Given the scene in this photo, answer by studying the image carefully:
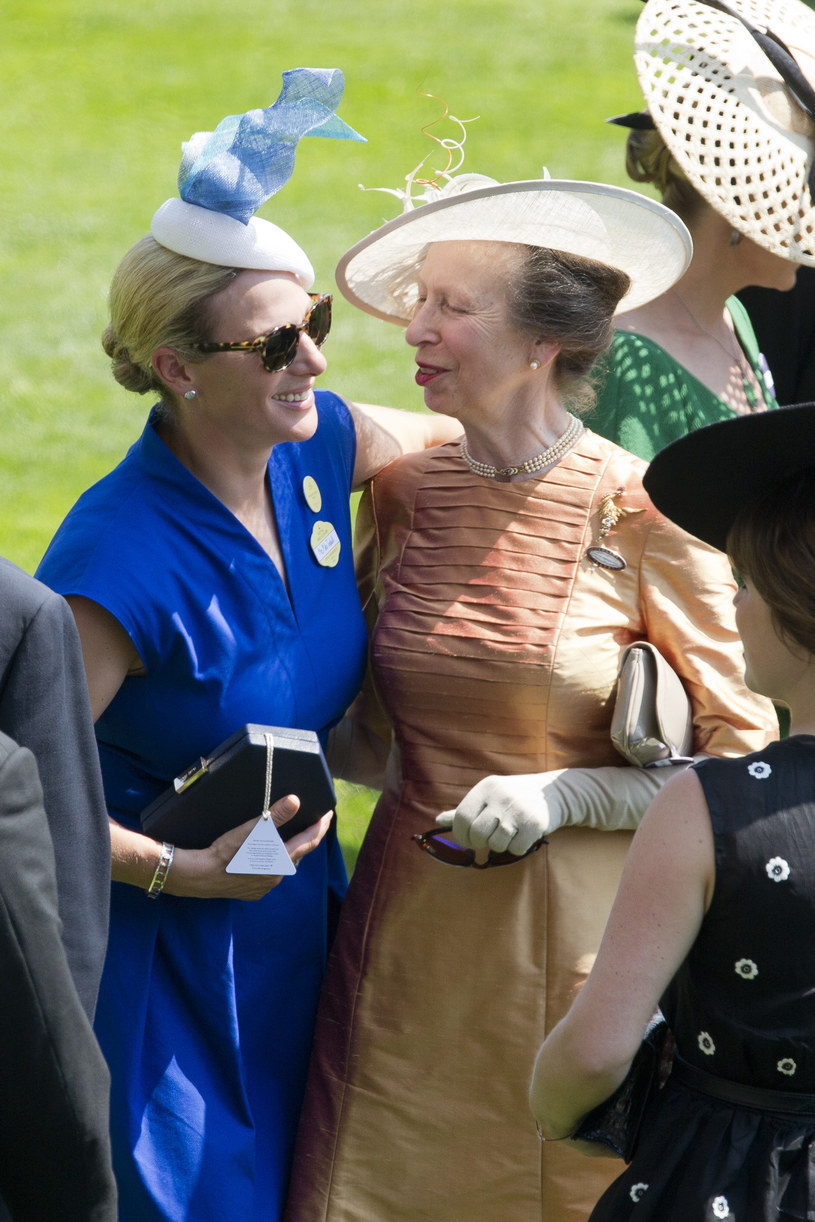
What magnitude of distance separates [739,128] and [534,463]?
2.77 ft

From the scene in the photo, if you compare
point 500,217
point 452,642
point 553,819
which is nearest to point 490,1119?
point 553,819

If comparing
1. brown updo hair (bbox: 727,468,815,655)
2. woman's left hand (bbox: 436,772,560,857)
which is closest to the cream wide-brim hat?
brown updo hair (bbox: 727,468,815,655)

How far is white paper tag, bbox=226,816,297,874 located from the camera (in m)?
2.38

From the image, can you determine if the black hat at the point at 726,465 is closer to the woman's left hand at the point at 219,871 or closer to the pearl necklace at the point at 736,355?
the woman's left hand at the point at 219,871

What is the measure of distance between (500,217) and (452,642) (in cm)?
82

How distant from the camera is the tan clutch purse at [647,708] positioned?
7.86ft

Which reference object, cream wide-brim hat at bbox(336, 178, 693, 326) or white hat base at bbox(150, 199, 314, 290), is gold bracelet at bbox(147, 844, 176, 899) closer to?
white hat base at bbox(150, 199, 314, 290)

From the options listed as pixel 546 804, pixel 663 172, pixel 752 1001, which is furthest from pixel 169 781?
pixel 663 172

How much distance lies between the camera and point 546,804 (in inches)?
96.2

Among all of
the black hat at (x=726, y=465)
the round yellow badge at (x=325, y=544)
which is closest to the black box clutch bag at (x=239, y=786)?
the round yellow badge at (x=325, y=544)

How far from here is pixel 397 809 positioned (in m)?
2.69

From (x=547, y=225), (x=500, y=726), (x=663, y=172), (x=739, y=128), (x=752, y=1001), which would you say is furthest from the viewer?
(x=663, y=172)

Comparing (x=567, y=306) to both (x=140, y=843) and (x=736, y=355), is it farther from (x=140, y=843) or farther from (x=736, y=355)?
(x=140, y=843)

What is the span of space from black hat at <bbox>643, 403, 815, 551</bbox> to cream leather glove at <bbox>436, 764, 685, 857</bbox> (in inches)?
24.4
